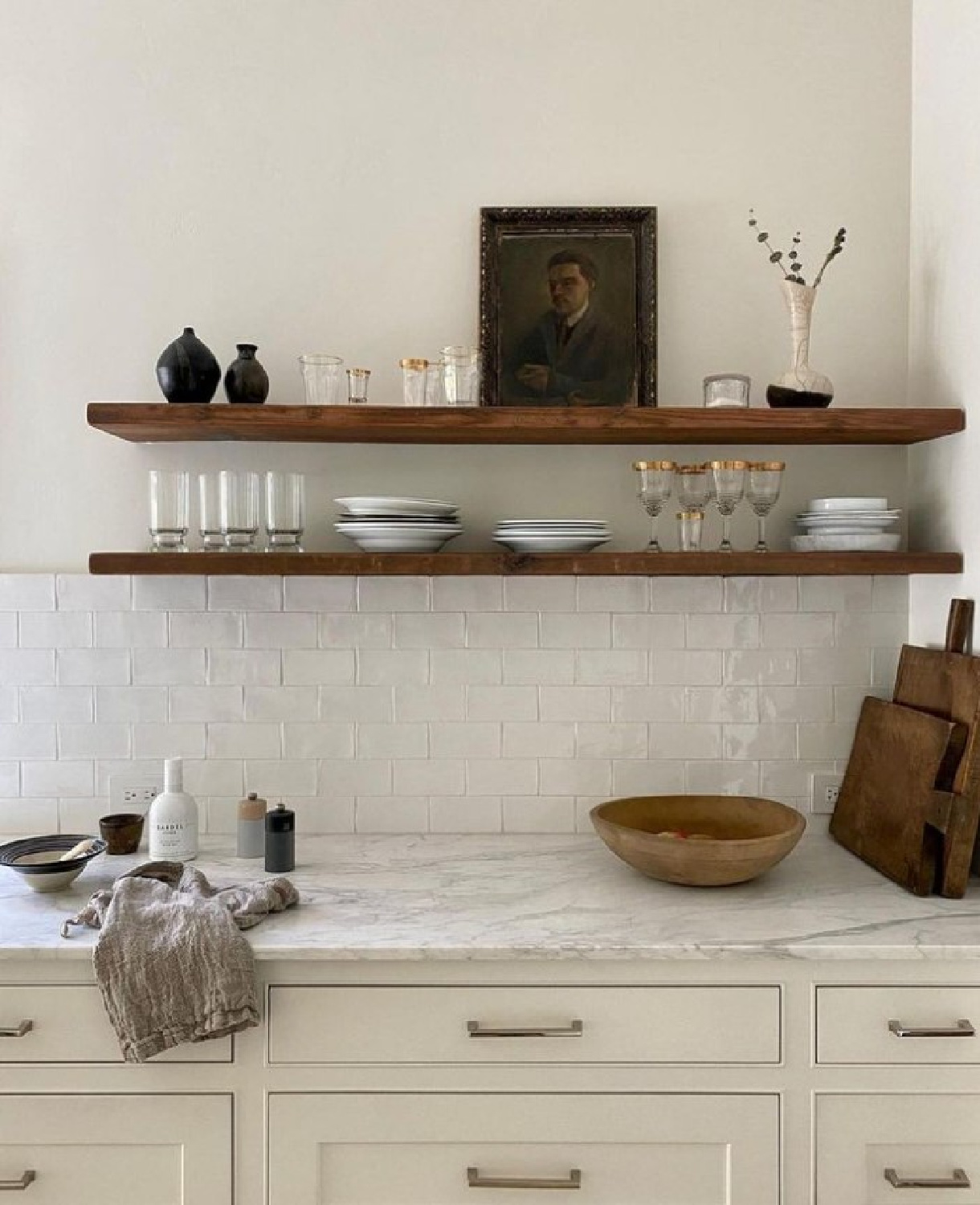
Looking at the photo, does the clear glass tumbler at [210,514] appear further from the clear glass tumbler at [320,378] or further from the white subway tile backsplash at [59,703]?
the white subway tile backsplash at [59,703]

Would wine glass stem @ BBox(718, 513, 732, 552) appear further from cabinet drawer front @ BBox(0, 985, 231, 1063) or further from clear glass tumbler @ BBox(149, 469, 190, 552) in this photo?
cabinet drawer front @ BBox(0, 985, 231, 1063)

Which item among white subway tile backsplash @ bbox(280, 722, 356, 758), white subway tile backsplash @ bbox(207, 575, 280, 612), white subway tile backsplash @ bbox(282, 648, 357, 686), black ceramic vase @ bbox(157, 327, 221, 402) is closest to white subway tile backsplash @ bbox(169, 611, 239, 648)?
white subway tile backsplash @ bbox(207, 575, 280, 612)

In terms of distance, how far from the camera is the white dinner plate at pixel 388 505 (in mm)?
2121

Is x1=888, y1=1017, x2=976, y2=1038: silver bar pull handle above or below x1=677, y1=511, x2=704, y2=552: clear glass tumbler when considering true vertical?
below

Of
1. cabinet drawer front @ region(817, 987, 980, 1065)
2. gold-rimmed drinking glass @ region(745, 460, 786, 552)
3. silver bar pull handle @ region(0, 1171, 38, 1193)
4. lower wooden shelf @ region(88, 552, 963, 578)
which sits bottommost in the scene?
silver bar pull handle @ region(0, 1171, 38, 1193)

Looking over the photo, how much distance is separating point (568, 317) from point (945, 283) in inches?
33.2

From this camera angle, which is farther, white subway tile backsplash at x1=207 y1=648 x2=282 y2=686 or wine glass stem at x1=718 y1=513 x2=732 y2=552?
white subway tile backsplash at x1=207 y1=648 x2=282 y2=686

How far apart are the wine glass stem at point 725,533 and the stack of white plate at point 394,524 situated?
1.97 ft

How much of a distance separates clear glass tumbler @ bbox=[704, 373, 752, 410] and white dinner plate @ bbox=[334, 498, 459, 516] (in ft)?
2.12

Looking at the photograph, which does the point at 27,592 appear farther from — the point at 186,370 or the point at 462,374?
the point at 462,374

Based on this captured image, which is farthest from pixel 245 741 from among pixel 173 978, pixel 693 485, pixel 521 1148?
pixel 693 485

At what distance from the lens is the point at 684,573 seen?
2.12 metres

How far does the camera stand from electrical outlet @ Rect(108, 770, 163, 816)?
2377 millimetres

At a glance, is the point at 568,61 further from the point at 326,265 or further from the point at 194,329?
the point at 194,329
